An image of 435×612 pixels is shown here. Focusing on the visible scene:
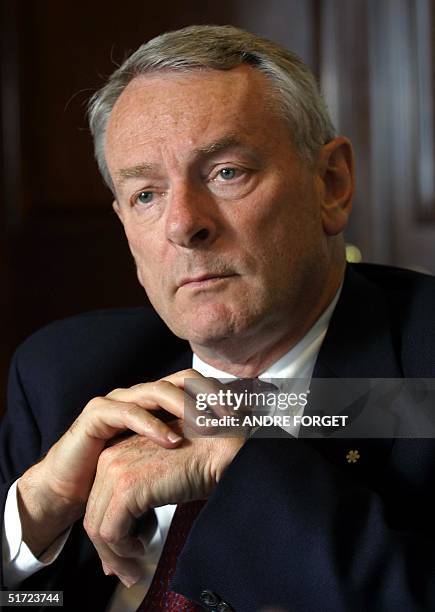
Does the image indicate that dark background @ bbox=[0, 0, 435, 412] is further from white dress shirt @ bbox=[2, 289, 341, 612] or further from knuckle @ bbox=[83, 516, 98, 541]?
knuckle @ bbox=[83, 516, 98, 541]

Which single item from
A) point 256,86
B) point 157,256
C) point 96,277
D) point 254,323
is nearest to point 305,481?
point 254,323

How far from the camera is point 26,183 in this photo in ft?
11.9

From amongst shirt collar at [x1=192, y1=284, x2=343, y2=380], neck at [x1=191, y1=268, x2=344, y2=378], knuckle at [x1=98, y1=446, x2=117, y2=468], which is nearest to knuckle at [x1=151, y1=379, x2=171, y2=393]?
knuckle at [x1=98, y1=446, x2=117, y2=468]

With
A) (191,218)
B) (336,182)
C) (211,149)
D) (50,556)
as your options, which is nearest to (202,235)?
(191,218)

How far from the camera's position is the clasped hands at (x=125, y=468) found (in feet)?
4.29

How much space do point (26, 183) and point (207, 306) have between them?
7.50ft

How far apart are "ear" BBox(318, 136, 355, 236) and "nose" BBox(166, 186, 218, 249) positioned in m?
0.27

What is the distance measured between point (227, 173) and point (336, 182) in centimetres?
28

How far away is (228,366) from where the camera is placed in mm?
1664

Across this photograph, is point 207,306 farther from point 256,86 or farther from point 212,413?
point 256,86

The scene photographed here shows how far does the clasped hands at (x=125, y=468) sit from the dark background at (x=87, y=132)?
6.73ft

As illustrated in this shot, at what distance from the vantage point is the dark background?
354 cm

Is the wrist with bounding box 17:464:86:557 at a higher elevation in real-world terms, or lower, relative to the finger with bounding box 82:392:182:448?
lower

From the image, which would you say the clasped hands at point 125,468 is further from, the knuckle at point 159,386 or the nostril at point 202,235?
the nostril at point 202,235
